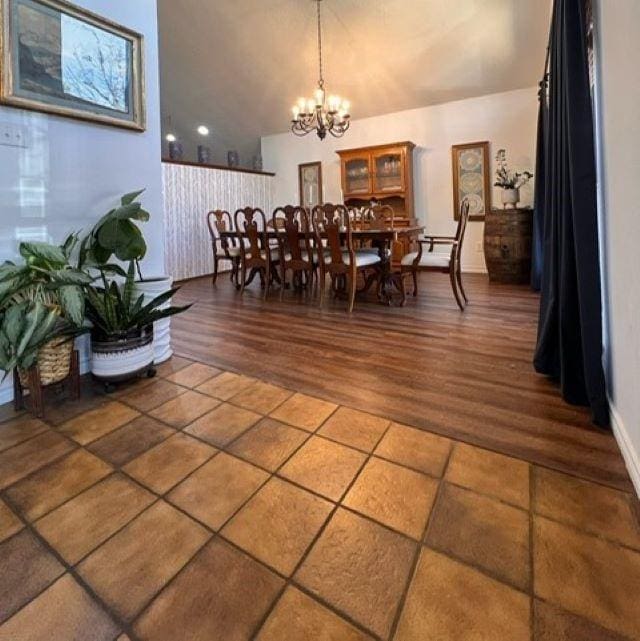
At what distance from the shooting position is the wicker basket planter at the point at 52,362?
1.74 metres

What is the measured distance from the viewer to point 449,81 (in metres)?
5.10

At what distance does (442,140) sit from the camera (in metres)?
5.65

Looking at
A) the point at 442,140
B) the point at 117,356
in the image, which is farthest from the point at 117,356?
the point at 442,140

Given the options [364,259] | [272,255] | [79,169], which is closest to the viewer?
[79,169]

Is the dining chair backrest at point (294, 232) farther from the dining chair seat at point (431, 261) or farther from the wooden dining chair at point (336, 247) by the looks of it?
the dining chair seat at point (431, 261)

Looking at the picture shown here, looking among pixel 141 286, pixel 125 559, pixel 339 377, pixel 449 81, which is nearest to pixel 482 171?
pixel 449 81

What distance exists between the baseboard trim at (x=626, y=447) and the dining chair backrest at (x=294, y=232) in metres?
2.85

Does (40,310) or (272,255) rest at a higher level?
(272,255)

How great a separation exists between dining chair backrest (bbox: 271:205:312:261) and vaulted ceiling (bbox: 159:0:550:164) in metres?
2.49

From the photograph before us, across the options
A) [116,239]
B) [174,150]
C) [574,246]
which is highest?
[174,150]

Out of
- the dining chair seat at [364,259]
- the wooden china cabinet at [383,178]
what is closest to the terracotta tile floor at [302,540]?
the dining chair seat at [364,259]

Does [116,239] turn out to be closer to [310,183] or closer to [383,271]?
[383,271]

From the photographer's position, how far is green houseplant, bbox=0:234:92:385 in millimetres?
1552

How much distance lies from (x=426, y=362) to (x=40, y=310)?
1921 mm
